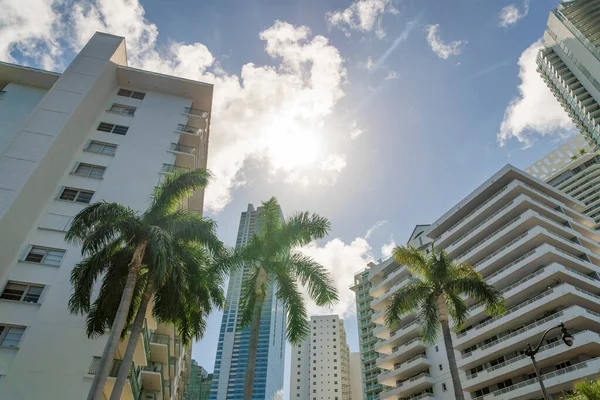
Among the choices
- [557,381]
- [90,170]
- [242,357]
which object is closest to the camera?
[90,170]

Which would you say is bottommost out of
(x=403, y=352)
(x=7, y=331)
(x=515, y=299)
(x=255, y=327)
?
(x=255, y=327)

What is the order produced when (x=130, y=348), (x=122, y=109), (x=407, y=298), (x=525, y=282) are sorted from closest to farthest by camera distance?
(x=130, y=348) < (x=407, y=298) < (x=122, y=109) < (x=525, y=282)

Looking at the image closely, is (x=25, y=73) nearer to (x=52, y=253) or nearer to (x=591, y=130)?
(x=52, y=253)

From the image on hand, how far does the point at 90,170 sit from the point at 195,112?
13233mm

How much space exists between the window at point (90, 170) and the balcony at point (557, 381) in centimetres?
4217

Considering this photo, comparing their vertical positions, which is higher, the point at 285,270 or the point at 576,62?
the point at 576,62

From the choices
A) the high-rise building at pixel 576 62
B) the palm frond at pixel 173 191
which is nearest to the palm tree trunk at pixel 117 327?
the palm frond at pixel 173 191

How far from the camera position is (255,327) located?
1852cm

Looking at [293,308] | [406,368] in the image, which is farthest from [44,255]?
[406,368]

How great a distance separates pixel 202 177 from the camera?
21.6 m

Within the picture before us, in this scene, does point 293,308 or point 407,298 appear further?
point 407,298

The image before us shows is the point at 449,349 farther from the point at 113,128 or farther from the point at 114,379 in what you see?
the point at 113,128

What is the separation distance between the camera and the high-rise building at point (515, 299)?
120 ft

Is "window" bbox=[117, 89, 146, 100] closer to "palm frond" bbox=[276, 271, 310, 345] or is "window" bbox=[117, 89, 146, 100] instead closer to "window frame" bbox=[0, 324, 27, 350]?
"window frame" bbox=[0, 324, 27, 350]
